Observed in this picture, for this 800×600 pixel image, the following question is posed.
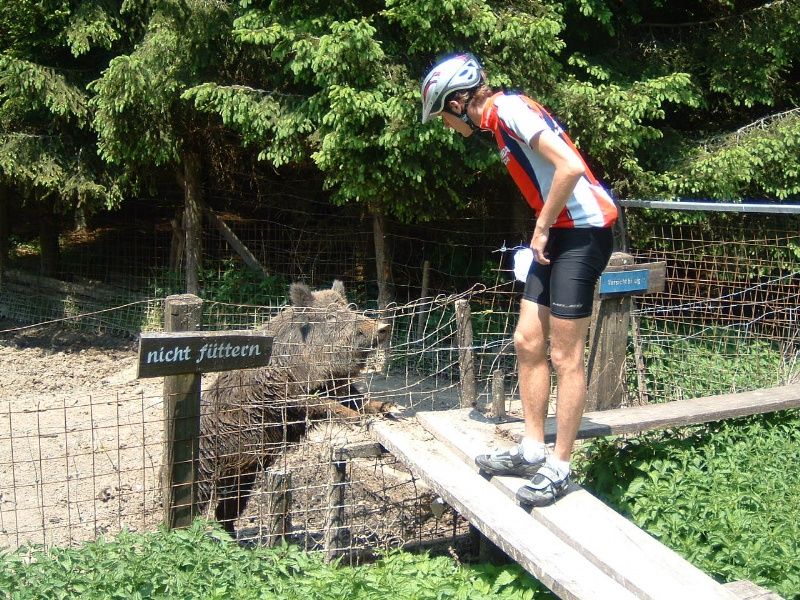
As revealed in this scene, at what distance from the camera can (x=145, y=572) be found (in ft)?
13.3

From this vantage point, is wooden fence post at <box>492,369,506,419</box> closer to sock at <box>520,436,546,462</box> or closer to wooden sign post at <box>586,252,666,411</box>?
wooden sign post at <box>586,252,666,411</box>

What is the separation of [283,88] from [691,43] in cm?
484

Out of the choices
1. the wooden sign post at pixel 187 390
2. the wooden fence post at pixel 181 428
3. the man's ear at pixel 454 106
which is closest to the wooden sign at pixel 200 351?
the wooden sign post at pixel 187 390

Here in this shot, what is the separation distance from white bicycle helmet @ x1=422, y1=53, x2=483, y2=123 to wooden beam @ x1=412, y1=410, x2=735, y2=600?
6.62 ft

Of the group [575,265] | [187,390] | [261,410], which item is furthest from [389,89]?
[575,265]

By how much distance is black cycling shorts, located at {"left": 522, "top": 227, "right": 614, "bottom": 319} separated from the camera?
13.3 feet

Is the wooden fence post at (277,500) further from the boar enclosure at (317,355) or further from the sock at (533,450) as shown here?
the sock at (533,450)

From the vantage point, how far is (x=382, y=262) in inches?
413

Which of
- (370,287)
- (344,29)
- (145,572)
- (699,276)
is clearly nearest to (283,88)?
(344,29)

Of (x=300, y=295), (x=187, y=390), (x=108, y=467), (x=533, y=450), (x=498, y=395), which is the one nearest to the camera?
(x=533, y=450)

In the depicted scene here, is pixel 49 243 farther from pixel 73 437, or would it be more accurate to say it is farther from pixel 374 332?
pixel 374 332

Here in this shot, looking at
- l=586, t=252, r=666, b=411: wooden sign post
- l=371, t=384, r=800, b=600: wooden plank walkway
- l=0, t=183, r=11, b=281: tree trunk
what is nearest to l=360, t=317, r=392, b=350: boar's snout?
l=371, t=384, r=800, b=600: wooden plank walkway

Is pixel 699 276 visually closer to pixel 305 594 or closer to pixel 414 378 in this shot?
pixel 414 378

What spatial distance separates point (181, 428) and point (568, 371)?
2320 millimetres
